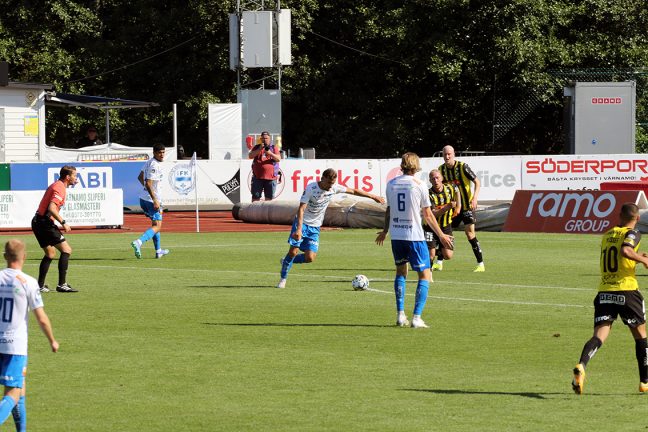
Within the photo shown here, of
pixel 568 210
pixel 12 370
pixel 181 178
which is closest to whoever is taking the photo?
pixel 12 370

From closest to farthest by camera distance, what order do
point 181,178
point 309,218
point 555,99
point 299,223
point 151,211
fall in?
point 299,223
point 309,218
point 151,211
point 181,178
point 555,99

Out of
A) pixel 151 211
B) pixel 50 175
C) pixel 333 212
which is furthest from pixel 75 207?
pixel 151 211

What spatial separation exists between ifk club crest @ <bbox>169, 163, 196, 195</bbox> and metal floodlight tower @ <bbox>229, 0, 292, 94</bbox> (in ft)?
24.2

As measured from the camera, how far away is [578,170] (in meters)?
39.1

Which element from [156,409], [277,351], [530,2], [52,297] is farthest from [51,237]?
[530,2]

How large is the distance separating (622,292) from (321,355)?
10.8ft

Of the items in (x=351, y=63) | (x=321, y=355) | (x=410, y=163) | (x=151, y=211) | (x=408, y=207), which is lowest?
(x=321, y=355)

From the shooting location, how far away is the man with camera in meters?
33.7

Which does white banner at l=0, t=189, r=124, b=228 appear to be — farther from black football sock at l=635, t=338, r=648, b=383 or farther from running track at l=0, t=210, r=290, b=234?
black football sock at l=635, t=338, r=648, b=383

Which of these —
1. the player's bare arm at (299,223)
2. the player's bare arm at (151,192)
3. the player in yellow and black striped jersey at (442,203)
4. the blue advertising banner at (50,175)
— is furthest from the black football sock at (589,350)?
the blue advertising banner at (50,175)

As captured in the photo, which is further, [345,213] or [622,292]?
[345,213]

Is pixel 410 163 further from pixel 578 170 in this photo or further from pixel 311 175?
pixel 578 170

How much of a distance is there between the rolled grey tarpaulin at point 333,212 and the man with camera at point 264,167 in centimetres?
58

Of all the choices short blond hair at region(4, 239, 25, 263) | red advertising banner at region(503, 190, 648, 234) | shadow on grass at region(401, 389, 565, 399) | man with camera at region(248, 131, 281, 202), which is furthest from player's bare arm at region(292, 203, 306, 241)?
man with camera at region(248, 131, 281, 202)
